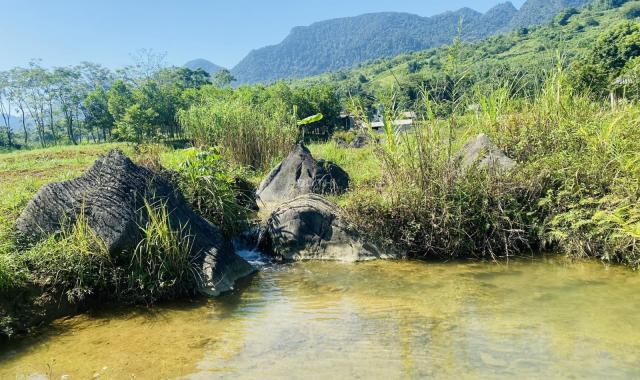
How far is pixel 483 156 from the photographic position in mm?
7289

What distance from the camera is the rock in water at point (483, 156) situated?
6832 millimetres

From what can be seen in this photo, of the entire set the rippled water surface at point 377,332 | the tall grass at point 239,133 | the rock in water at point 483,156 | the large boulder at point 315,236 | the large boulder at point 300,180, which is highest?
the tall grass at point 239,133

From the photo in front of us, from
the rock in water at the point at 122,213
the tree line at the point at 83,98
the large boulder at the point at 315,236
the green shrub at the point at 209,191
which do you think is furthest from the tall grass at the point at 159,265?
the tree line at the point at 83,98

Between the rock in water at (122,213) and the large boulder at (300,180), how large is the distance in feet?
8.66

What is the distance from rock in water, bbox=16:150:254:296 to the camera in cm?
532

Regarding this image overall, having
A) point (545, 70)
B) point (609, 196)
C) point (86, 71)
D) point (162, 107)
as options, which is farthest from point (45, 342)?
point (86, 71)

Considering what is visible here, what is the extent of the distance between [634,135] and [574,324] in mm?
3219

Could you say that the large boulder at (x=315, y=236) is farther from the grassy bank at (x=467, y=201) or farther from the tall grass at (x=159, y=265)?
the tall grass at (x=159, y=265)

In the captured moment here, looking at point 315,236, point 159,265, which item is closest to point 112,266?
point 159,265

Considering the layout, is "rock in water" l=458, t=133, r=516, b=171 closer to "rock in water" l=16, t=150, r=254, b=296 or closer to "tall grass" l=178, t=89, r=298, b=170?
"rock in water" l=16, t=150, r=254, b=296

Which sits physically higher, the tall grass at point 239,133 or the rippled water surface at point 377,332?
the tall grass at point 239,133

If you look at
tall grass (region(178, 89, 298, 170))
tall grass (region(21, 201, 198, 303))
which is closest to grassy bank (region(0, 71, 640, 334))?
tall grass (region(21, 201, 198, 303))

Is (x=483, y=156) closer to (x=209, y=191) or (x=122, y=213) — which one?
(x=209, y=191)

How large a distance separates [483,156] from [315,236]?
2.92m
